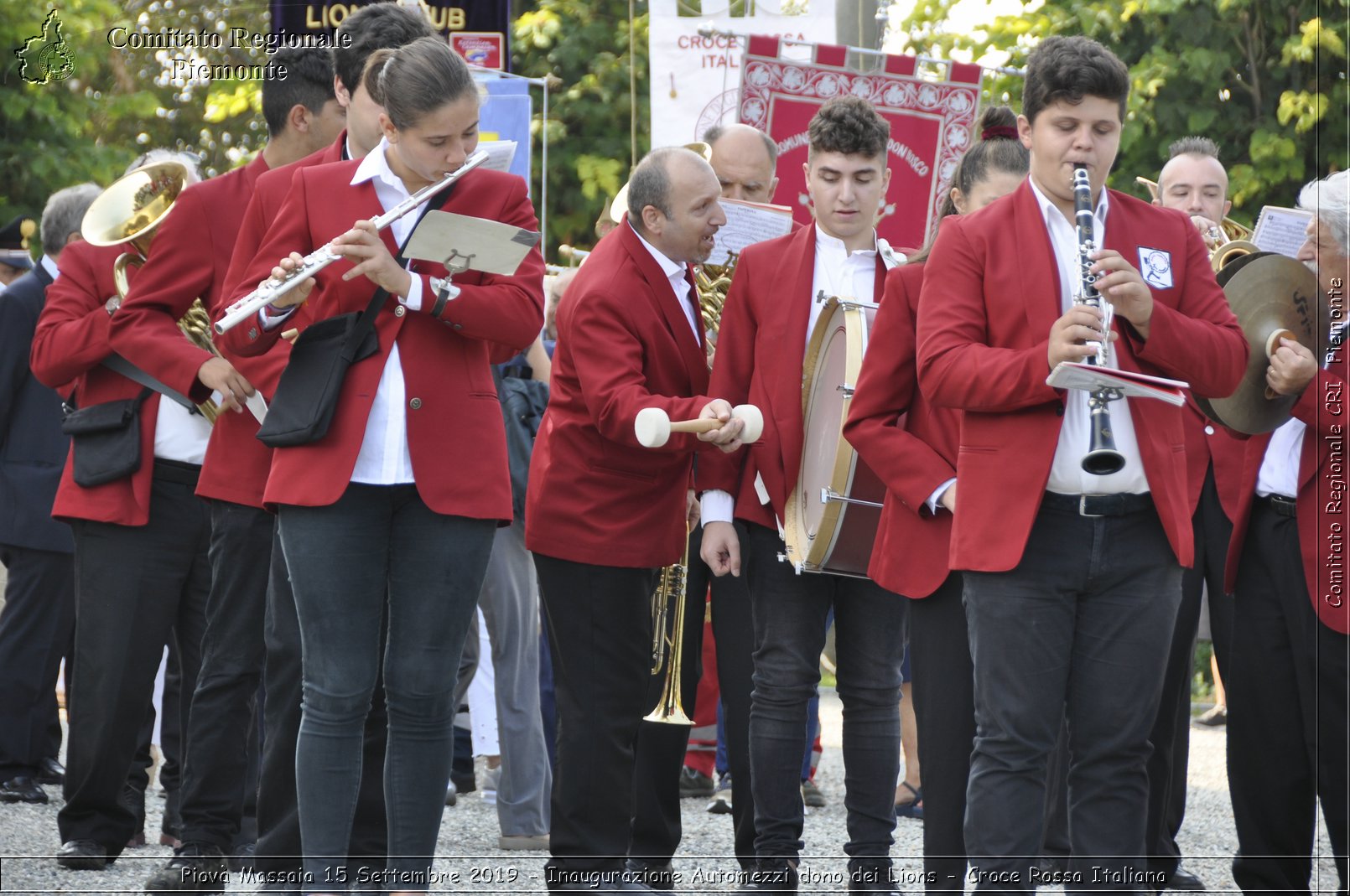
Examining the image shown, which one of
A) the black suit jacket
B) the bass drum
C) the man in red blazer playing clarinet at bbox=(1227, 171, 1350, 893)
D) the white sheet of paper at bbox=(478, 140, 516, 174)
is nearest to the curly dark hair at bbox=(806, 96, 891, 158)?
the bass drum

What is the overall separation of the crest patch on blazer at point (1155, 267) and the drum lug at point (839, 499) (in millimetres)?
1224

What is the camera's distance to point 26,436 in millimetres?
7371

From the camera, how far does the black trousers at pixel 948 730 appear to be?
4.71 metres

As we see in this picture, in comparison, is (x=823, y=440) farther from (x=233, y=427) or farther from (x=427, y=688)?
(x=233, y=427)

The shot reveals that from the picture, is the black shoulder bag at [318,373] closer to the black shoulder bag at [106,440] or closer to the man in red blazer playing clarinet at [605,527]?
the man in red blazer playing clarinet at [605,527]

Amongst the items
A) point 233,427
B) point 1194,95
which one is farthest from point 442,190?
point 1194,95

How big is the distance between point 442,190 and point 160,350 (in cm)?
121

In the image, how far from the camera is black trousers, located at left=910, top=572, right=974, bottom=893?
15.5ft

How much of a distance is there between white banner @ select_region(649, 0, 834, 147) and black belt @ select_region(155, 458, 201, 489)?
5.95 metres

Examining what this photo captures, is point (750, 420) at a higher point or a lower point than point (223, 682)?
higher

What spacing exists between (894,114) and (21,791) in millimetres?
5055

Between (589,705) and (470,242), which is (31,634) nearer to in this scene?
(589,705)

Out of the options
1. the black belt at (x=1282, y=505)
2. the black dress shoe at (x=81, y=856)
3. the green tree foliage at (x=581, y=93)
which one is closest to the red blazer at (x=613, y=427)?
the black belt at (x=1282, y=505)

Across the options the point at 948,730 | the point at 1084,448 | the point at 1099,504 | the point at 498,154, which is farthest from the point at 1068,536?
the point at 498,154
